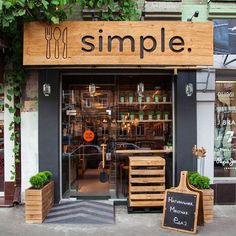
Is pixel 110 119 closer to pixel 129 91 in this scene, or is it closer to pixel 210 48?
pixel 129 91

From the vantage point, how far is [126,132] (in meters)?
9.06

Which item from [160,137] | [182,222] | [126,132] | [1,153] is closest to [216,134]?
[160,137]

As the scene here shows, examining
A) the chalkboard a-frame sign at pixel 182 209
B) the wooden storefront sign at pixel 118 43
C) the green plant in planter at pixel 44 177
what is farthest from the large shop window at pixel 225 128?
the green plant in planter at pixel 44 177

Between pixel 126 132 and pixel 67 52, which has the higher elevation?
pixel 67 52

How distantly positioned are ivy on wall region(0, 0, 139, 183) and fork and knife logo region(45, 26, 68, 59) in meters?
0.20

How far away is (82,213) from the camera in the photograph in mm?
7781

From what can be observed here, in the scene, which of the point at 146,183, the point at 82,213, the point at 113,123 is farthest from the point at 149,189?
the point at 113,123

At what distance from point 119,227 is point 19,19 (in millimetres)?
4471

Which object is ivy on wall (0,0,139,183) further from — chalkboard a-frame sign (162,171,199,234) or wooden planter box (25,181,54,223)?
chalkboard a-frame sign (162,171,199,234)

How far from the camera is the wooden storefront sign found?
7.05m

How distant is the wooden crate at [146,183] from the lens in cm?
788

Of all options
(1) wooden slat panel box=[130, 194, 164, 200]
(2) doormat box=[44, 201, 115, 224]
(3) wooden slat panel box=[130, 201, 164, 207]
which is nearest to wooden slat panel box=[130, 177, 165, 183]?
(1) wooden slat panel box=[130, 194, 164, 200]

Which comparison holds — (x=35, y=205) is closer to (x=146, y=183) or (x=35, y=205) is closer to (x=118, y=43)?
(x=146, y=183)

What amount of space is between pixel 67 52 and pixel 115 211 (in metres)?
→ 3.57
